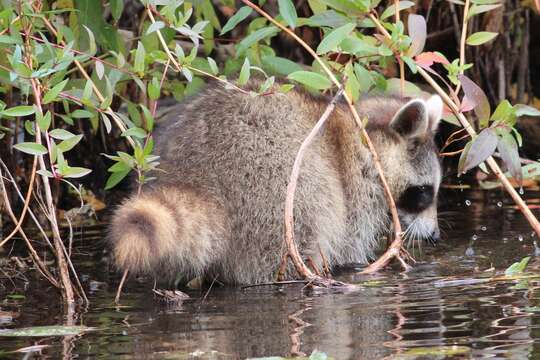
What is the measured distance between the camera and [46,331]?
4.11 meters

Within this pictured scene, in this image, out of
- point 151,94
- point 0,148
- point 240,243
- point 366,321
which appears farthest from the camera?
point 0,148

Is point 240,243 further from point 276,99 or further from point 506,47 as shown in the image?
point 506,47

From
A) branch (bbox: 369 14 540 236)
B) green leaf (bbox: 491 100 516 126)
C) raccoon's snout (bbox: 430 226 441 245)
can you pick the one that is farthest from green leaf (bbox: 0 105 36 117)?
raccoon's snout (bbox: 430 226 441 245)

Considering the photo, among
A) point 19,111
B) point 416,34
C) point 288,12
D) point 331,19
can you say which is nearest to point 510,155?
point 416,34

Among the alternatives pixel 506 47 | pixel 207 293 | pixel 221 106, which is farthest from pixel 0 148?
pixel 506 47

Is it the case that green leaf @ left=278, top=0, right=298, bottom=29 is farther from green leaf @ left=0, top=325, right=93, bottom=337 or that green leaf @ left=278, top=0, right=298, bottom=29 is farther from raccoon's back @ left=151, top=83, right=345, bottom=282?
green leaf @ left=0, top=325, right=93, bottom=337

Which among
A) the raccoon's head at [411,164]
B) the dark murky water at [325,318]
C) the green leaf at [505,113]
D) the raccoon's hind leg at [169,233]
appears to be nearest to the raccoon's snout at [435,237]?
the raccoon's head at [411,164]

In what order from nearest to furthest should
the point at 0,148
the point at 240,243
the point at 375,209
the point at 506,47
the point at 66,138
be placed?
the point at 66,138
the point at 240,243
the point at 375,209
the point at 0,148
the point at 506,47

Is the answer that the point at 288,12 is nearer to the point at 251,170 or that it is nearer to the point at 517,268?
the point at 251,170

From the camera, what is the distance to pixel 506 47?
9.10 metres

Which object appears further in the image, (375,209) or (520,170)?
(375,209)

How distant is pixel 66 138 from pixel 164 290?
34.0 inches

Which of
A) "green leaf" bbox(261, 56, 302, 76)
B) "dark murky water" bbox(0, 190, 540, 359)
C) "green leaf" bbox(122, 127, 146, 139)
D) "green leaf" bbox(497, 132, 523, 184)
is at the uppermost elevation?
"green leaf" bbox(261, 56, 302, 76)

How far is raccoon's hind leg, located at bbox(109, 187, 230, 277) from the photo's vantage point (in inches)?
184
